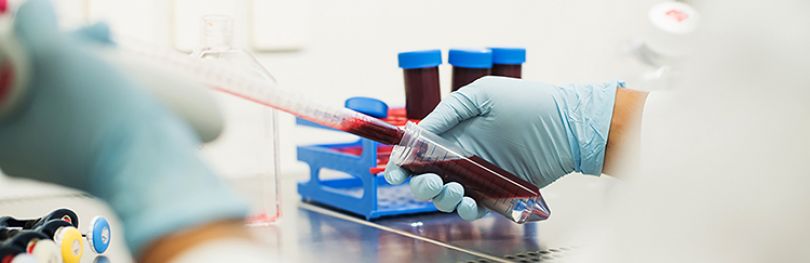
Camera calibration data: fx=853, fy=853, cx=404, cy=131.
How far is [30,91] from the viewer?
368mm

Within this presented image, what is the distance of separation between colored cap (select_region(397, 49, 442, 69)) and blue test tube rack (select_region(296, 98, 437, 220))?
5.4 inches

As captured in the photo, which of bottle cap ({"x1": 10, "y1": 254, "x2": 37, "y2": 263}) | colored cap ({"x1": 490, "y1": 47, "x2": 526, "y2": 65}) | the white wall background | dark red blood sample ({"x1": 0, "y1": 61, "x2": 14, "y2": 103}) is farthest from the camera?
the white wall background

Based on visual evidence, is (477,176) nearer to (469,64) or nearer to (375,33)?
(469,64)

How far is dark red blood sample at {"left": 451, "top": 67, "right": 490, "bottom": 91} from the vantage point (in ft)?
4.53

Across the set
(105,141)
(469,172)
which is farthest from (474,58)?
(105,141)

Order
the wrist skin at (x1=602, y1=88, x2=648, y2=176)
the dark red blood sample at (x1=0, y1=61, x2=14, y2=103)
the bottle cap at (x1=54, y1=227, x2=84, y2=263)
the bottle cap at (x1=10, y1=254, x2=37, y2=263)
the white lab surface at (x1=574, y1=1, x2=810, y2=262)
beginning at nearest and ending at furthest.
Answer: the dark red blood sample at (x1=0, y1=61, x2=14, y2=103) → the white lab surface at (x1=574, y1=1, x2=810, y2=262) → the bottle cap at (x1=10, y1=254, x2=37, y2=263) → the bottle cap at (x1=54, y1=227, x2=84, y2=263) → the wrist skin at (x1=602, y1=88, x2=648, y2=176)

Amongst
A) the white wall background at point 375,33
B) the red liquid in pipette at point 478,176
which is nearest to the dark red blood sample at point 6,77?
the red liquid in pipette at point 478,176

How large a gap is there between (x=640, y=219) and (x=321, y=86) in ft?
4.67

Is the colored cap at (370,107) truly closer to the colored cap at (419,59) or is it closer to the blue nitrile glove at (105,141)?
the colored cap at (419,59)

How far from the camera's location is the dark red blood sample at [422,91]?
1.35 m

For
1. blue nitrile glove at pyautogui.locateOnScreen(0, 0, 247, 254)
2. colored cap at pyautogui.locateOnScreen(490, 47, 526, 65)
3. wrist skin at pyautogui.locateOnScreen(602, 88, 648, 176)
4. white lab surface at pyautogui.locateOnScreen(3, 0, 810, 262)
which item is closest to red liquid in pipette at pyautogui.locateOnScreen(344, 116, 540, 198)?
wrist skin at pyautogui.locateOnScreen(602, 88, 648, 176)

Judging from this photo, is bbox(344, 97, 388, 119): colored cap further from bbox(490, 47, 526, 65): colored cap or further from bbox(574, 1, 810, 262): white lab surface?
bbox(574, 1, 810, 262): white lab surface

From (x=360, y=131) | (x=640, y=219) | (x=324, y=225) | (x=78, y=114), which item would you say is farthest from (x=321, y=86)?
(x=78, y=114)

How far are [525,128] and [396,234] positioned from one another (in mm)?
249
